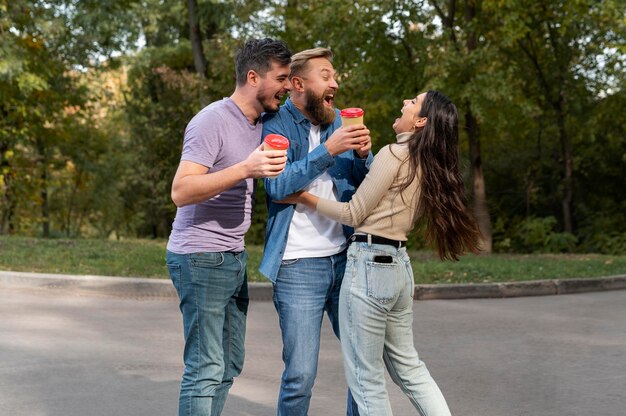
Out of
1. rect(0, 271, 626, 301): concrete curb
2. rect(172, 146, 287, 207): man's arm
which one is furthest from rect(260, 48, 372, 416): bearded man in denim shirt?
rect(0, 271, 626, 301): concrete curb

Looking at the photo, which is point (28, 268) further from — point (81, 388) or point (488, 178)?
point (488, 178)

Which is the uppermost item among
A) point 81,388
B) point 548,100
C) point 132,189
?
point 548,100

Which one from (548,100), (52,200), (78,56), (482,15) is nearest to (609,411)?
(482,15)

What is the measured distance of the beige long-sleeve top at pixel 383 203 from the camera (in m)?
3.95

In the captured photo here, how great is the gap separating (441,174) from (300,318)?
34.0 inches

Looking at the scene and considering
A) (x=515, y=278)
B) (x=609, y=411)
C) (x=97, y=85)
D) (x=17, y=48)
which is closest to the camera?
(x=609, y=411)

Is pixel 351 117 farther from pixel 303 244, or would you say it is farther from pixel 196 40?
pixel 196 40

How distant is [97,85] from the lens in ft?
112

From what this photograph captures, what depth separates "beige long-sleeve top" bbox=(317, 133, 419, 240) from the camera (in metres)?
3.95

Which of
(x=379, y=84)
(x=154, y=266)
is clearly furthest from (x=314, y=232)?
(x=379, y=84)

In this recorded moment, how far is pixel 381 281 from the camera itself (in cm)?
393

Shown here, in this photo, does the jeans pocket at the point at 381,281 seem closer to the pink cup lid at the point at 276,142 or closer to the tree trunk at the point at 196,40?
the pink cup lid at the point at 276,142

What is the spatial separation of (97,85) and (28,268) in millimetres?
22639

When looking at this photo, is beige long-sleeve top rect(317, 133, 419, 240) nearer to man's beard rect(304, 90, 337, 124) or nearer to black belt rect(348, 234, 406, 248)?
black belt rect(348, 234, 406, 248)
